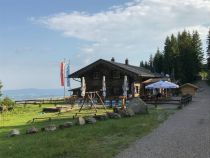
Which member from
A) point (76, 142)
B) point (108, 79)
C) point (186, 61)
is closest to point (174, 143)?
point (76, 142)

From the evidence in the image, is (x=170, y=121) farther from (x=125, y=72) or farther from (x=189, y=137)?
(x=125, y=72)

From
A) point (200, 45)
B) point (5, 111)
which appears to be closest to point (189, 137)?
point (5, 111)

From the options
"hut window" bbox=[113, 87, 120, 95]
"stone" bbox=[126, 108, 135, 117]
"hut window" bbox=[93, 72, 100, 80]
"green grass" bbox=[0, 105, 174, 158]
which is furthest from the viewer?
"hut window" bbox=[93, 72, 100, 80]

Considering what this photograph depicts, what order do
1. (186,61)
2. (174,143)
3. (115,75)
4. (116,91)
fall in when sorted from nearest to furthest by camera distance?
(174,143) → (115,75) → (116,91) → (186,61)

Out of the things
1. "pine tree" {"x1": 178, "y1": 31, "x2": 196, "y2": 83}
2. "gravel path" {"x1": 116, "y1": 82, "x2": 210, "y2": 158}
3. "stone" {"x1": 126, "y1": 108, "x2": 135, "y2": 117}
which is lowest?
"gravel path" {"x1": 116, "y1": 82, "x2": 210, "y2": 158}

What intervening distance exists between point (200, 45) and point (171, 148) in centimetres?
10639

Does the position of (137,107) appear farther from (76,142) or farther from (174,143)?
(76,142)

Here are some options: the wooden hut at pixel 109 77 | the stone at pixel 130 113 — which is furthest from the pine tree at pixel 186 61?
the stone at pixel 130 113

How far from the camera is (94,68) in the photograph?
53156 mm

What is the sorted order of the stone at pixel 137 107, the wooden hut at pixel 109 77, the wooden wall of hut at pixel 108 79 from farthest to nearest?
1. the wooden wall of hut at pixel 108 79
2. the wooden hut at pixel 109 77
3. the stone at pixel 137 107

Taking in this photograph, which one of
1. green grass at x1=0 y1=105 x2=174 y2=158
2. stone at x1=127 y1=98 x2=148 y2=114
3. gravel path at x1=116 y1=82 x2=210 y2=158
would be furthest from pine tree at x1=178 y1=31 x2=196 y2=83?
green grass at x1=0 y1=105 x2=174 y2=158

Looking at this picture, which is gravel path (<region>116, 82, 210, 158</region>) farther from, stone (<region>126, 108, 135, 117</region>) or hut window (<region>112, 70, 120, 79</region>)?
hut window (<region>112, 70, 120, 79</region>)

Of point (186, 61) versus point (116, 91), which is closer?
point (116, 91)

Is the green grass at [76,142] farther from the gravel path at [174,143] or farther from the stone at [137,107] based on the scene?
the stone at [137,107]
